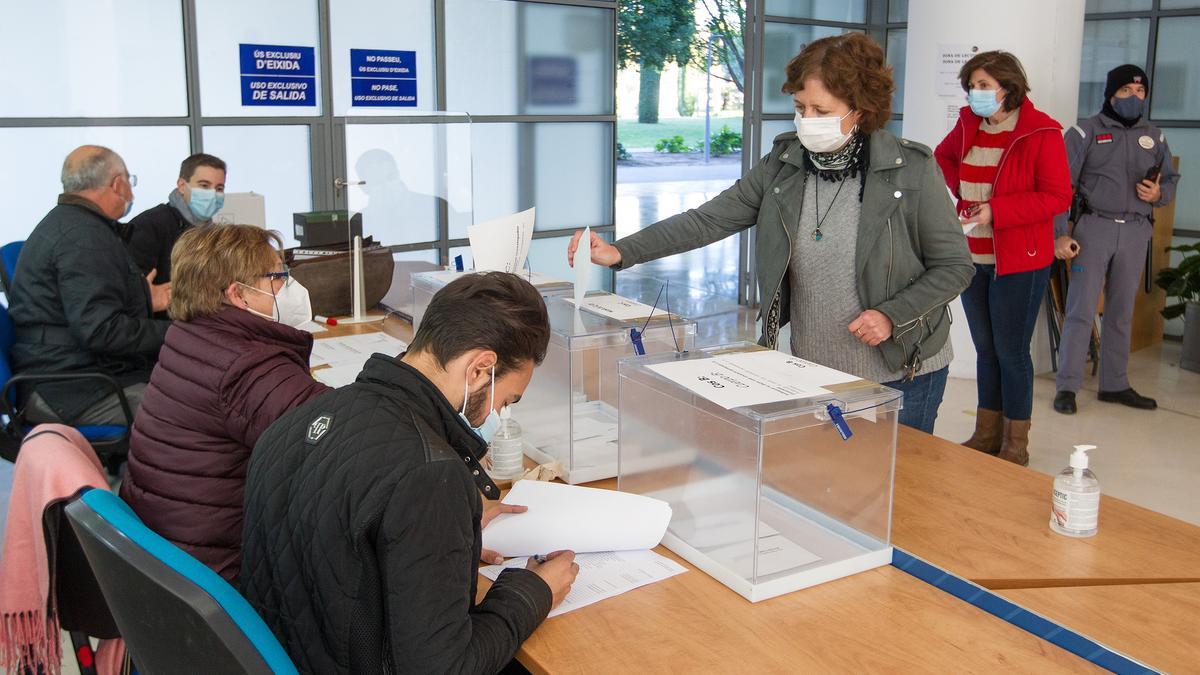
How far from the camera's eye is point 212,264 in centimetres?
219

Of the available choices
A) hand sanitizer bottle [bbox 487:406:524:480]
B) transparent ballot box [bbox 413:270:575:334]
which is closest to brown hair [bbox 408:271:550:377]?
hand sanitizer bottle [bbox 487:406:524:480]

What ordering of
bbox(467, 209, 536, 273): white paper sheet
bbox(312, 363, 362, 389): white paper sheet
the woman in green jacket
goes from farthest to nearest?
bbox(312, 363, 362, 389): white paper sheet, bbox(467, 209, 536, 273): white paper sheet, the woman in green jacket

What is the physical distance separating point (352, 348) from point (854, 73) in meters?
1.80

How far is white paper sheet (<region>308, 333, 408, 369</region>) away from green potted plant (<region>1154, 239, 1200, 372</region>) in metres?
4.91

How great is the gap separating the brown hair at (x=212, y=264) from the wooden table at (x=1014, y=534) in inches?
55.8

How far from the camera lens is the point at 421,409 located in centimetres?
147

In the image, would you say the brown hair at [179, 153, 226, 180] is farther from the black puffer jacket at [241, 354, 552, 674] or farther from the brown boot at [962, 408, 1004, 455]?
the brown boot at [962, 408, 1004, 455]

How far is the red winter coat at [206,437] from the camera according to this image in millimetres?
1968

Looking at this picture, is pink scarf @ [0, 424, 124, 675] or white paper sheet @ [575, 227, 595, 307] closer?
pink scarf @ [0, 424, 124, 675]

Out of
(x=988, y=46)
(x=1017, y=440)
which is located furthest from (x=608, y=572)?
(x=988, y=46)

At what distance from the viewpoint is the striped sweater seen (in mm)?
4191

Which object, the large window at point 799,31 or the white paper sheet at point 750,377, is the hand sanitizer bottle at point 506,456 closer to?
the white paper sheet at point 750,377

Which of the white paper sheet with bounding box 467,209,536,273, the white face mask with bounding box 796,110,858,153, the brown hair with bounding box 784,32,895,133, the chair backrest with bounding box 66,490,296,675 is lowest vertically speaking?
the chair backrest with bounding box 66,490,296,675

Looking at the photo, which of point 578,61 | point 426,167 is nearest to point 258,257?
point 426,167
